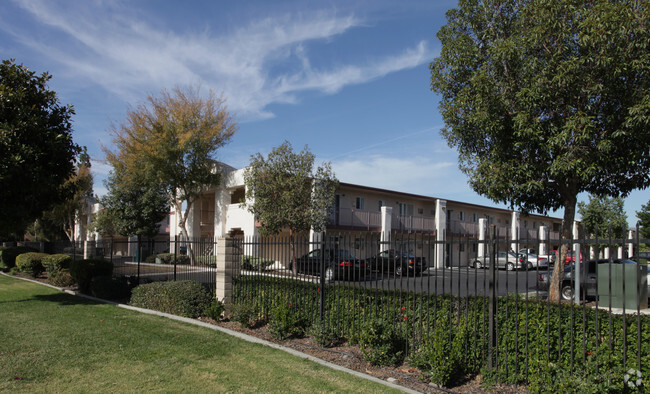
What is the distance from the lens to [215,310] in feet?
34.3

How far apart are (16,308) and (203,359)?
7567 millimetres

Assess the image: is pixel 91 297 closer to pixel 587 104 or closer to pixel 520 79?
pixel 520 79

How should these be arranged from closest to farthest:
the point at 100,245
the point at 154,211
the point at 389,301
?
the point at 389,301 → the point at 100,245 → the point at 154,211

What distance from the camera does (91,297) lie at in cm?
1407

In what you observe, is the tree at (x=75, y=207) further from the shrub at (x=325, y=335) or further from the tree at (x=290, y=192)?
the shrub at (x=325, y=335)

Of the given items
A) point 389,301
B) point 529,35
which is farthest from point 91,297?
point 529,35

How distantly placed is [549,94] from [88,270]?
567 inches

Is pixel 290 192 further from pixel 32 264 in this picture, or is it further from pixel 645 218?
pixel 645 218

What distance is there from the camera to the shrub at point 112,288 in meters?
13.8

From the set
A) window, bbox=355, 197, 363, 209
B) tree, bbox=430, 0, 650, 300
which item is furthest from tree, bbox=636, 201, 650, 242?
tree, bbox=430, 0, 650, 300

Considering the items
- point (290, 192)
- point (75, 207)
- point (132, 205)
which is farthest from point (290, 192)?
point (75, 207)

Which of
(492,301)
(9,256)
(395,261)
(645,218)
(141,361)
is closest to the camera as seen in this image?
(492,301)

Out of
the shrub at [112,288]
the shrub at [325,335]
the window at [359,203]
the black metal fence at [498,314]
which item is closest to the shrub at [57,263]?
the shrub at [112,288]

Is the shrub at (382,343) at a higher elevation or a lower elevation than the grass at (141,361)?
higher
